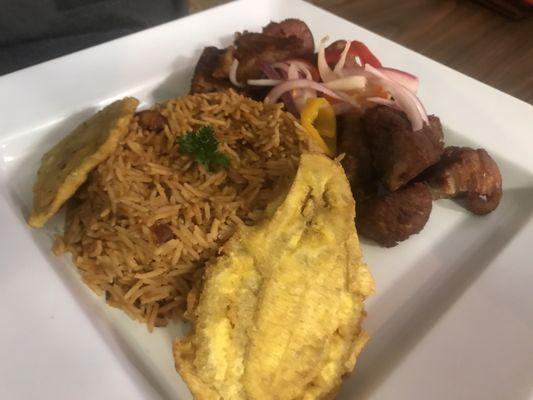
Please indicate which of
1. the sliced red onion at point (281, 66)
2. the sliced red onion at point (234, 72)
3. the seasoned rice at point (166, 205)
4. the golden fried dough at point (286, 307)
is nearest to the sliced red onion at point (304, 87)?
the sliced red onion at point (281, 66)

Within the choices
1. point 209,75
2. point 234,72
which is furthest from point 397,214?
point 209,75

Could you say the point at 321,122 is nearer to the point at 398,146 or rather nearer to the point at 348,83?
the point at 348,83

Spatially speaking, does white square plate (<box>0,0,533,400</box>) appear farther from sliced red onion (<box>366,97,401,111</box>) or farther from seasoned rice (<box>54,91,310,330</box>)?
sliced red onion (<box>366,97,401,111</box>)

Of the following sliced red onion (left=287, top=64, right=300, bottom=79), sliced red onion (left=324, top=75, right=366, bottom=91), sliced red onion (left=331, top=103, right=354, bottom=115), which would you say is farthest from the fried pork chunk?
sliced red onion (left=331, top=103, right=354, bottom=115)

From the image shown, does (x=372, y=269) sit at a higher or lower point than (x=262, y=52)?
lower

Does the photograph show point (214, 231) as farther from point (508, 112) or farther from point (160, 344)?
point (508, 112)

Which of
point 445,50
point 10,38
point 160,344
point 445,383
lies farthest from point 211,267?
point 445,50
